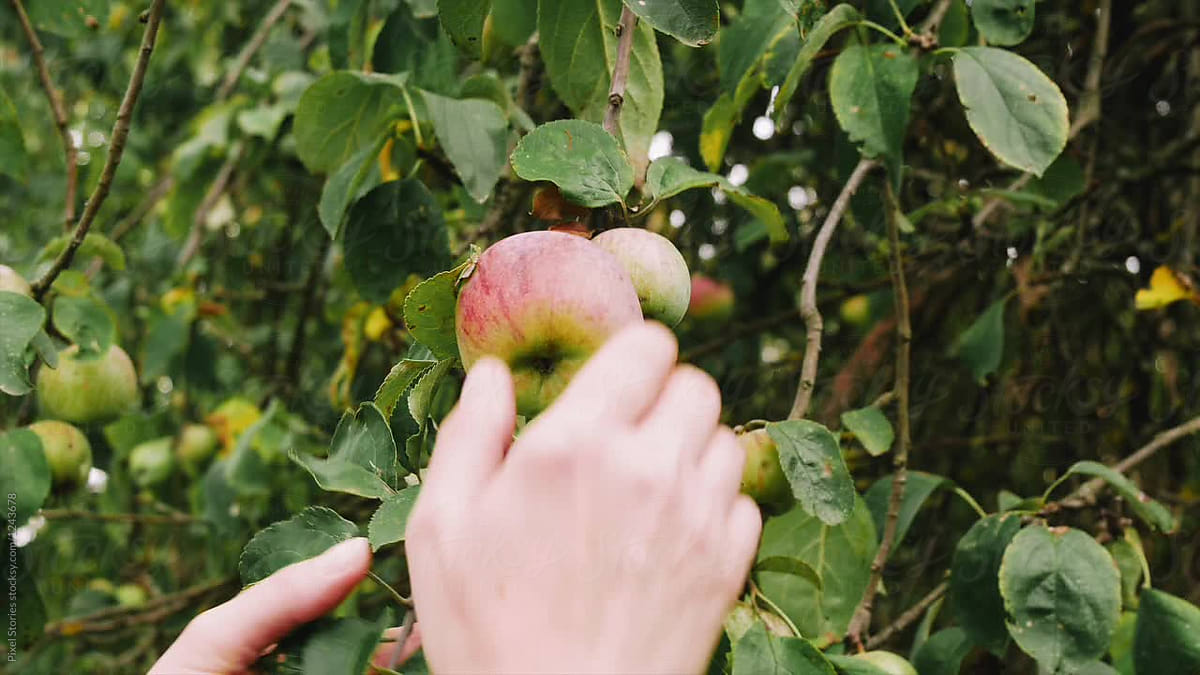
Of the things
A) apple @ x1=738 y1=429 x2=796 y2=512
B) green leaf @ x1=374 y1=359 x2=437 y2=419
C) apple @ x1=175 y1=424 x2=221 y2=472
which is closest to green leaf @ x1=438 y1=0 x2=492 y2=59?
green leaf @ x1=374 y1=359 x2=437 y2=419

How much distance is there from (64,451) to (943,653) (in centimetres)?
112


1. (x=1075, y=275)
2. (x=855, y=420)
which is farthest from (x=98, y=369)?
(x=1075, y=275)

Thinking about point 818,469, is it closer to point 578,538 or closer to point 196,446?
point 578,538

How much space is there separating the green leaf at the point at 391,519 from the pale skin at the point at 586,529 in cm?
11

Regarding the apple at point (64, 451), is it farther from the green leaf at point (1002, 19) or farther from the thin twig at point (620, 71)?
the green leaf at point (1002, 19)

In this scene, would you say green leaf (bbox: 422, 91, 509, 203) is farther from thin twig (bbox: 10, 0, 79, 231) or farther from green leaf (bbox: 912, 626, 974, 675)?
green leaf (bbox: 912, 626, 974, 675)

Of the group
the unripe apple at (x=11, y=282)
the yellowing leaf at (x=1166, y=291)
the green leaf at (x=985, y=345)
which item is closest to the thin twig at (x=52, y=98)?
the unripe apple at (x=11, y=282)

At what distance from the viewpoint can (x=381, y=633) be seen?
2.05ft

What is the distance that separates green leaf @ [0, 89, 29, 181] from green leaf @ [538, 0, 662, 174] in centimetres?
70

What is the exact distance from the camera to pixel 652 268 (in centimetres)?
71

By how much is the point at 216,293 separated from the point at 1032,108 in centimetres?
176

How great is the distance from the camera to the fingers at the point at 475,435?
495mm

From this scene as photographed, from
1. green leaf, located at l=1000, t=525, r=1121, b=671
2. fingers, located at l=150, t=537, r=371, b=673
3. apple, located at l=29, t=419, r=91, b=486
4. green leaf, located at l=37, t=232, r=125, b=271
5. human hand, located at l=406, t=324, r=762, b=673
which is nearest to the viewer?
human hand, located at l=406, t=324, r=762, b=673

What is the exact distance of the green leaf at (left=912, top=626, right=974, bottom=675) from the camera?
3.39 feet
